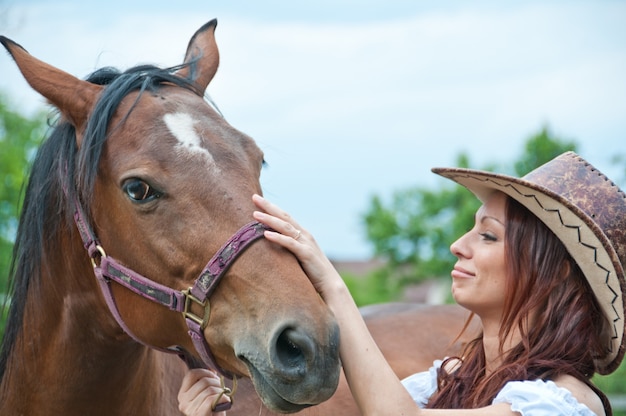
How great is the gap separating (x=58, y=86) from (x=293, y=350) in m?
1.31

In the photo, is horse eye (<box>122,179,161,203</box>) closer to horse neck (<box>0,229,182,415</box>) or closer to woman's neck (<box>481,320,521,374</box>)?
horse neck (<box>0,229,182,415</box>)

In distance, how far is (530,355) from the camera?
2.47 metres

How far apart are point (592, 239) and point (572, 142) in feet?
60.0

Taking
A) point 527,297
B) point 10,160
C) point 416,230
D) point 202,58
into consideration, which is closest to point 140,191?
point 202,58

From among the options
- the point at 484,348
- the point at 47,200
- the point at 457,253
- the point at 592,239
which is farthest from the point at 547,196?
the point at 47,200

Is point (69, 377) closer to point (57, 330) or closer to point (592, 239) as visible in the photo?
point (57, 330)

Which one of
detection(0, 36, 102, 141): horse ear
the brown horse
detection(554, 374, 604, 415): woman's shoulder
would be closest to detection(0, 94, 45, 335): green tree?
the brown horse

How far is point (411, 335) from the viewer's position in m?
4.71

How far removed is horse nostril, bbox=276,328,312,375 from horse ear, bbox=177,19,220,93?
3.70ft

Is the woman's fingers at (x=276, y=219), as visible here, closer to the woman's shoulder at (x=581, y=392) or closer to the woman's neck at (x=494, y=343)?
the woman's neck at (x=494, y=343)

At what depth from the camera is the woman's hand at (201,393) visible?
2.47m

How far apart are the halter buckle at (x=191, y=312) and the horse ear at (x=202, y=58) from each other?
2.85ft

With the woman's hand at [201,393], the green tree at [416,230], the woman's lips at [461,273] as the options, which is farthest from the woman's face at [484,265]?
the green tree at [416,230]

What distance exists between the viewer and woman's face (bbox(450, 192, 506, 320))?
2586 millimetres
